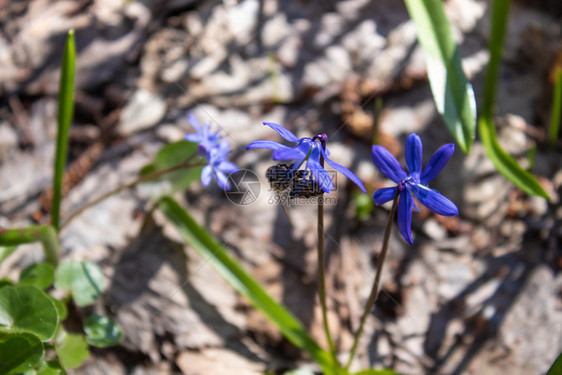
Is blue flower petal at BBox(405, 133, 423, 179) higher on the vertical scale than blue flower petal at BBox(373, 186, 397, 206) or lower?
higher

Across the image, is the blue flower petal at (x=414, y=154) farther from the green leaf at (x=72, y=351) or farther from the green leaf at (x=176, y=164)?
the green leaf at (x=72, y=351)

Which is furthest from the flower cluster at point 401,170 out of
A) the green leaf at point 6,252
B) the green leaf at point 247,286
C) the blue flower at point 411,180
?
the green leaf at point 6,252

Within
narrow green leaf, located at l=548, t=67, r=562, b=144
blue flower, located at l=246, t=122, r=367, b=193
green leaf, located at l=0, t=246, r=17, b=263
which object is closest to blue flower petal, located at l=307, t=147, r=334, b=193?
blue flower, located at l=246, t=122, r=367, b=193

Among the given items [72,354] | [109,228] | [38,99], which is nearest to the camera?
[72,354]

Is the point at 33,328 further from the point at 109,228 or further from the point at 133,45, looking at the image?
the point at 133,45

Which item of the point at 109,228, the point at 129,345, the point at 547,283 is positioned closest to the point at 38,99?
the point at 109,228

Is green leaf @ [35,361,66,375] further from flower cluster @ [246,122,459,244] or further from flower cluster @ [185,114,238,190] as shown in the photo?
flower cluster @ [246,122,459,244]

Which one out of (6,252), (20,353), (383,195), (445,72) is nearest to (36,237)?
(6,252)
